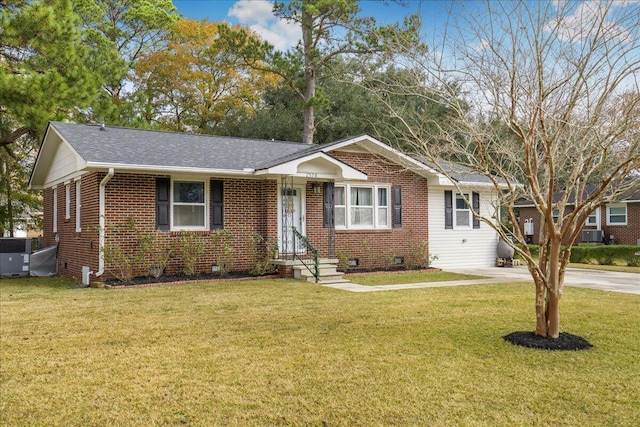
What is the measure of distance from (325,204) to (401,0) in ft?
18.9

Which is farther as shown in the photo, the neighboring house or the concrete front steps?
the neighboring house

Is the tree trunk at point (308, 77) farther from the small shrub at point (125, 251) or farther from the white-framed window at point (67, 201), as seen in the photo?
the small shrub at point (125, 251)

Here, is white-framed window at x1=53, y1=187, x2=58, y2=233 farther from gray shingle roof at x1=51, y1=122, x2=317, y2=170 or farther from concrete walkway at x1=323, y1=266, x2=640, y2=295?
concrete walkway at x1=323, y1=266, x2=640, y2=295

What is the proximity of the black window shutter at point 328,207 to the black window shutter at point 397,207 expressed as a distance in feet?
7.44

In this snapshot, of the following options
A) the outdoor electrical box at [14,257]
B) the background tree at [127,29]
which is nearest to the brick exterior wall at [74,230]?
the outdoor electrical box at [14,257]

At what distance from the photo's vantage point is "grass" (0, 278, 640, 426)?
13.5 ft

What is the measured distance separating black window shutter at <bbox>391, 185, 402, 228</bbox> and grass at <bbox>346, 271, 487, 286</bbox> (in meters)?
1.62

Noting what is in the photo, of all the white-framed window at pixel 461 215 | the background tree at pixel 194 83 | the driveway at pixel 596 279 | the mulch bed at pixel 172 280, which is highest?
the background tree at pixel 194 83

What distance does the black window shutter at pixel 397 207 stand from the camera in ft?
53.7

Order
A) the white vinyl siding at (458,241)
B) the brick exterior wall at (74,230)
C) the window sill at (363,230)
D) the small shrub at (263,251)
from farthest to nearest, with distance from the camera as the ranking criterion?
1. the white vinyl siding at (458,241)
2. the window sill at (363,230)
3. the small shrub at (263,251)
4. the brick exterior wall at (74,230)

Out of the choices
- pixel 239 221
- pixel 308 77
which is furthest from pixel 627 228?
pixel 239 221

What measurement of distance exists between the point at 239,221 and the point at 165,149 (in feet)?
8.77

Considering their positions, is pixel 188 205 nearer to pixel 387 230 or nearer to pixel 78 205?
pixel 78 205

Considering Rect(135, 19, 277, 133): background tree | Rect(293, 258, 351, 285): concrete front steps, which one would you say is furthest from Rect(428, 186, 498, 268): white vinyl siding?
Rect(135, 19, 277, 133): background tree
